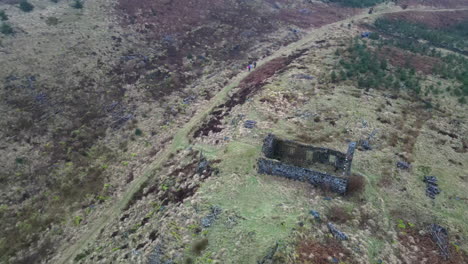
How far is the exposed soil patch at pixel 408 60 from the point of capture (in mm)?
49031

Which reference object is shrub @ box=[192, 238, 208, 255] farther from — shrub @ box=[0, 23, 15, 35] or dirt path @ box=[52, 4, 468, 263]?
shrub @ box=[0, 23, 15, 35]

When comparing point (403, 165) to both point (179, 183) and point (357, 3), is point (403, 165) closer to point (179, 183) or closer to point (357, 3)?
point (179, 183)

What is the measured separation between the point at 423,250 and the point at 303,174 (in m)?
9.22

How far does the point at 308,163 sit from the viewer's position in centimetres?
2650

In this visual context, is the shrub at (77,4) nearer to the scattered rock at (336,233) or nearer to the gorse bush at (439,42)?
the gorse bush at (439,42)

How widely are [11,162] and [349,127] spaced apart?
116ft

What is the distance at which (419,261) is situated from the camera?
19.7m

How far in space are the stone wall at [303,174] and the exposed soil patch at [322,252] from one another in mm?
4981

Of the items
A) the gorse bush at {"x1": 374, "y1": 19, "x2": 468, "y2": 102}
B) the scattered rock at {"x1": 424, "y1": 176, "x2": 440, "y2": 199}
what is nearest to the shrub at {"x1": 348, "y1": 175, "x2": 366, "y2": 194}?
→ the scattered rock at {"x1": 424, "y1": 176, "x2": 440, "y2": 199}

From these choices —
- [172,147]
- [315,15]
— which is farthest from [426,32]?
[172,147]

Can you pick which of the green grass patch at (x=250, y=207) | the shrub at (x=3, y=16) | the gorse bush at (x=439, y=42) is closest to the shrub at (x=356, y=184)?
the green grass patch at (x=250, y=207)

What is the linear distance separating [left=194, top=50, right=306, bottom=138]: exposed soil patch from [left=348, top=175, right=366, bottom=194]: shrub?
15294mm

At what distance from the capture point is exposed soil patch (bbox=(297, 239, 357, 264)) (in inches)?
701

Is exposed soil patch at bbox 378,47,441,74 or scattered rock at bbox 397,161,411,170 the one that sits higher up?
exposed soil patch at bbox 378,47,441,74
